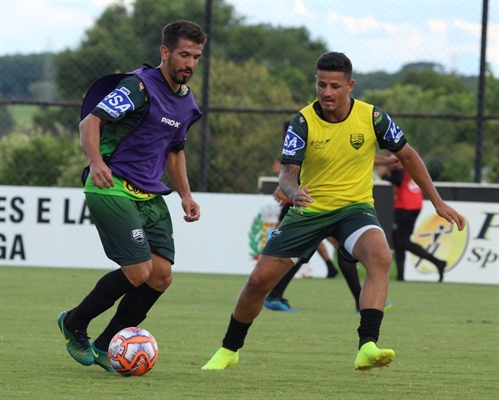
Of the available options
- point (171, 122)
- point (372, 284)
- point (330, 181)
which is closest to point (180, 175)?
point (171, 122)

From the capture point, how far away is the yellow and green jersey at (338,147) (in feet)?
21.9

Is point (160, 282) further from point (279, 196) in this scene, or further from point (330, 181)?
point (279, 196)

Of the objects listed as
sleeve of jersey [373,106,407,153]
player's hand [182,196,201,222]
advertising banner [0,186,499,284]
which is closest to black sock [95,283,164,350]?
player's hand [182,196,201,222]

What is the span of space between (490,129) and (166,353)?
3795 centimetres

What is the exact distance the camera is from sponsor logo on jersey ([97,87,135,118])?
6.20 metres

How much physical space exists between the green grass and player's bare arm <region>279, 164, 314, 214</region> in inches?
42.0

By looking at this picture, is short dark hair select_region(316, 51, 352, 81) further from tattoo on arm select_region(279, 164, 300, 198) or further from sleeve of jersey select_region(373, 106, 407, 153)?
tattoo on arm select_region(279, 164, 300, 198)

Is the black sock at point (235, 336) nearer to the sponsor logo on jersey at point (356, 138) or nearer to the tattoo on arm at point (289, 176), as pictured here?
the tattoo on arm at point (289, 176)

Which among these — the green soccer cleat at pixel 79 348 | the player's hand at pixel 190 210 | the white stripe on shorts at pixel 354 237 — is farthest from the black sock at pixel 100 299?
the white stripe on shorts at pixel 354 237

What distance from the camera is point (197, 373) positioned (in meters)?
6.50

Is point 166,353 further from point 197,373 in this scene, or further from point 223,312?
point 223,312

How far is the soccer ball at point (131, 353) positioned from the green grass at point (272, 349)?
0.07 metres

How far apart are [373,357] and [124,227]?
5.46 ft

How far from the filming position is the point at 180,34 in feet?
21.0
